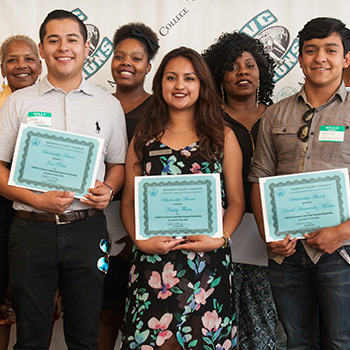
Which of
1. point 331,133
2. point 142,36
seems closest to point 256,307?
point 331,133

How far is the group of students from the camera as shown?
203 centimetres

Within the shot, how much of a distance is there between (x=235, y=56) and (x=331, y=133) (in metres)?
1.08

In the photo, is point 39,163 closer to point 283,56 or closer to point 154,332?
point 154,332

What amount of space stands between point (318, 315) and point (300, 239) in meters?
0.42

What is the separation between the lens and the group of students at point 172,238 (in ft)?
6.65

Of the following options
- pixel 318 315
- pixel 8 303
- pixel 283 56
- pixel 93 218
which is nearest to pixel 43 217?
pixel 93 218

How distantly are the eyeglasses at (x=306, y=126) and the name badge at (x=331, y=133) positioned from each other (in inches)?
2.5

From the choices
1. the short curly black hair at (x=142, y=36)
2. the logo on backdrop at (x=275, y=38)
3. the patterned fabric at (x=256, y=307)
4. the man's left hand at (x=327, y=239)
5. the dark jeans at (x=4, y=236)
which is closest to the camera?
the man's left hand at (x=327, y=239)

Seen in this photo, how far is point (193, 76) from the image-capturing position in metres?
2.25

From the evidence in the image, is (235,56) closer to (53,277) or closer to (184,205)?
(184,205)

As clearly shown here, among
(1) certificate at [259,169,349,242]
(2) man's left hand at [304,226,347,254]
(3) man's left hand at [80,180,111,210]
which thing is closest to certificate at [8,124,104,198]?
(3) man's left hand at [80,180,111,210]

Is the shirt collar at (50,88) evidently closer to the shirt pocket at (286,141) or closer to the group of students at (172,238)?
the group of students at (172,238)

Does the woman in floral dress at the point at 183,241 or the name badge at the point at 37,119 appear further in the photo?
the name badge at the point at 37,119

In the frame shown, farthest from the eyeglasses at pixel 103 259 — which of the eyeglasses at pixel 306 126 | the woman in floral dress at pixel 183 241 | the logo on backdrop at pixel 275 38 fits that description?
the logo on backdrop at pixel 275 38
